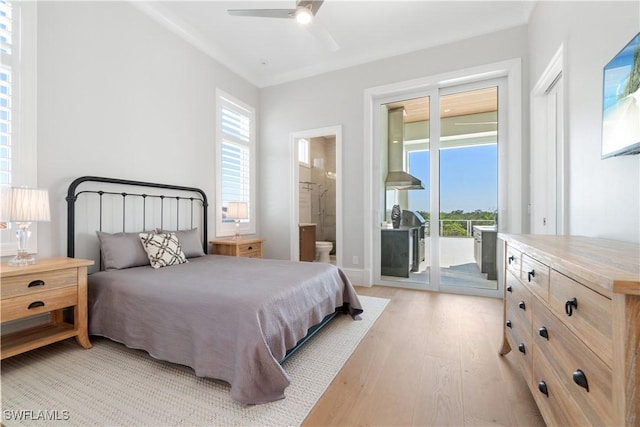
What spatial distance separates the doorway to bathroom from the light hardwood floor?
73.6 inches

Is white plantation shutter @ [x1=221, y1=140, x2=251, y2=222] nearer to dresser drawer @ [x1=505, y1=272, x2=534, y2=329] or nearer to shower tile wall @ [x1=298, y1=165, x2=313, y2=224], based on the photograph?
shower tile wall @ [x1=298, y1=165, x2=313, y2=224]

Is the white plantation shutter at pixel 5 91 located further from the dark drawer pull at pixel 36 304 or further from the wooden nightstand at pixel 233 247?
the wooden nightstand at pixel 233 247

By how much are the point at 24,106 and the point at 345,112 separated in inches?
129

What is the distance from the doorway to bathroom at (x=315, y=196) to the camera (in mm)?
4312

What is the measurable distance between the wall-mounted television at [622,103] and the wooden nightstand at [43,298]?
10.6 ft

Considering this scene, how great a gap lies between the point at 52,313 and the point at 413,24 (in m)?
Answer: 4.48

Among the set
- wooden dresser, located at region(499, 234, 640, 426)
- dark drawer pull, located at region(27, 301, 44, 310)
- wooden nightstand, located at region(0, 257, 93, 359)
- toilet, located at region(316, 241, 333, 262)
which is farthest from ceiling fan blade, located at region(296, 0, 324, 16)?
toilet, located at region(316, 241, 333, 262)

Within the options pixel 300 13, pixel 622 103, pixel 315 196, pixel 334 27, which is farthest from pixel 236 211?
pixel 622 103

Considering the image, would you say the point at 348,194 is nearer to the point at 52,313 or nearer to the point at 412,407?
the point at 412,407

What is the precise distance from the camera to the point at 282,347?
163 centimetres

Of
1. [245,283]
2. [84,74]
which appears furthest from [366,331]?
[84,74]

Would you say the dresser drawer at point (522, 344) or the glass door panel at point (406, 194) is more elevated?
the glass door panel at point (406, 194)

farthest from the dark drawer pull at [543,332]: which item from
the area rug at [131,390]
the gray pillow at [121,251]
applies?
the gray pillow at [121,251]

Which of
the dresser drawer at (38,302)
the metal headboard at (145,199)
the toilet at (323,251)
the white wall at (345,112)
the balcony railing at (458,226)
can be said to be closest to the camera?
the dresser drawer at (38,302)
